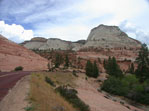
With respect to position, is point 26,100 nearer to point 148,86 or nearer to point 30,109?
point 30,109

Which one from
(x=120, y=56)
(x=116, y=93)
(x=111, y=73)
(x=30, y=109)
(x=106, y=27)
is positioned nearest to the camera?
(x=30, y=109)

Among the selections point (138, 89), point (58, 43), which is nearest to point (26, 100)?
point (138, 89)

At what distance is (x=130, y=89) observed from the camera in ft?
96.2

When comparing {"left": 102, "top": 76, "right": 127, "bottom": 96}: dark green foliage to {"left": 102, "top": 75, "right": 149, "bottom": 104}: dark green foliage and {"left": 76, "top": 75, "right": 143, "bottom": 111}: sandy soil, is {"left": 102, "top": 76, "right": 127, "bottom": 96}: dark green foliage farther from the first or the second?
{"left": 76, "top": 75, "right": 143, "bottom": 111}: sandy soil

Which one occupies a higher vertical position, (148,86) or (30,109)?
(30,109)

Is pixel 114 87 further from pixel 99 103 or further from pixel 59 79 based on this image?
pixel 99 103

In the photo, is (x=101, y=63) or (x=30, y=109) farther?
(x=101, y=63)

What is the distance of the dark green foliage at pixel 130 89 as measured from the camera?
84.4 ft

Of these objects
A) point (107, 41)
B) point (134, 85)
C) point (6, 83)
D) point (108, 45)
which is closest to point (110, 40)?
point (107, 41)

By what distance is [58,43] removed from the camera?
140m

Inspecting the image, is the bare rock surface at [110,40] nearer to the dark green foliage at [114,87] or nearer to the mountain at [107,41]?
the mountain at [107,41]

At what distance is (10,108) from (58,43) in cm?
13644

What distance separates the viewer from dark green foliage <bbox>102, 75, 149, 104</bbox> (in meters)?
25.7

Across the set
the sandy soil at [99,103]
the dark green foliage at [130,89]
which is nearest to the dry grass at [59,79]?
the sandy soil at [99,103]
